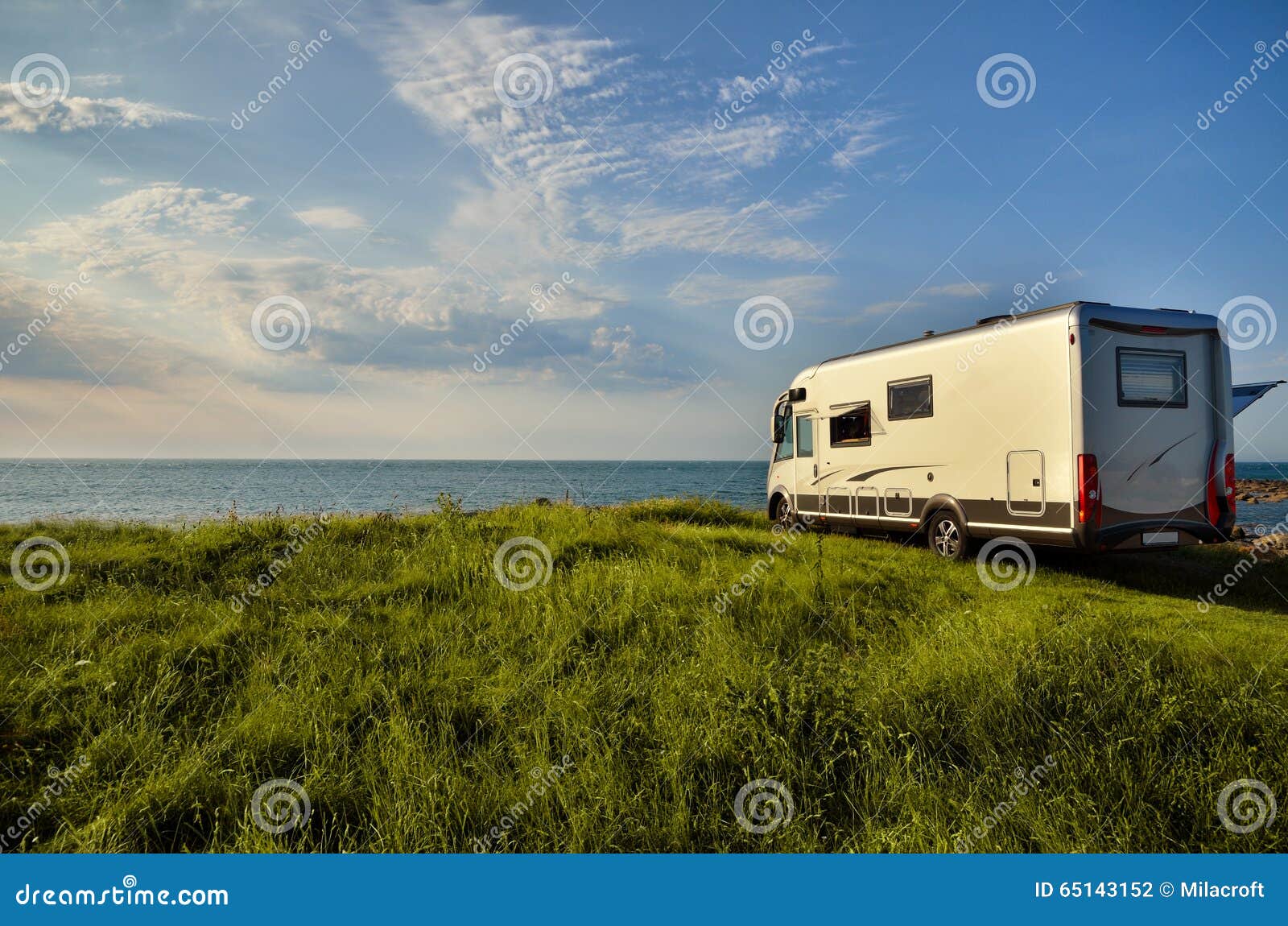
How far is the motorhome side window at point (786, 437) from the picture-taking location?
47.9ft

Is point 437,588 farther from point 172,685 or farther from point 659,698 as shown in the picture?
point 659,698

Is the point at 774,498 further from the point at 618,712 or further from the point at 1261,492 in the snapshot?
the point at 1261,492

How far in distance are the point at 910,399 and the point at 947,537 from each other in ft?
6.95

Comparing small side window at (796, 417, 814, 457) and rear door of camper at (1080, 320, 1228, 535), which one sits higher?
small side window at (796, 417, 814, 457)

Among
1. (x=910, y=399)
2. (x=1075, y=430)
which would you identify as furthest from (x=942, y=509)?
(x=1075, y=430)

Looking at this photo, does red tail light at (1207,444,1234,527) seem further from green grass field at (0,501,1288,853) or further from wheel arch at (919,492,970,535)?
wheel arch at (919,492,970,535)

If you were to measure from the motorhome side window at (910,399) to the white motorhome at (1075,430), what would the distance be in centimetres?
2

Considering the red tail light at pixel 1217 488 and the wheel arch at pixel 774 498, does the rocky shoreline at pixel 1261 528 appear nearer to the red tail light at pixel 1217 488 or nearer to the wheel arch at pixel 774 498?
the red tail light at pixel 1217 488

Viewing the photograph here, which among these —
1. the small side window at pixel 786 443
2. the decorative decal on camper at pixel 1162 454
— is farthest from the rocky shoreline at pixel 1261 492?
the decorative decal on camper at pixel 1162 454

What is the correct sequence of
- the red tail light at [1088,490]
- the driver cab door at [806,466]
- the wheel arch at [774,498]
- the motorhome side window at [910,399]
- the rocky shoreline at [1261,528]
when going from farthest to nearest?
the wheel arch at [774,498], the driver cab door at [806,466], the rocky shoreline at [1261,528], the motorhome side window at [910,399], the red tail light at [1088,490]

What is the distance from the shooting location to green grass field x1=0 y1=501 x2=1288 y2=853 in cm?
392

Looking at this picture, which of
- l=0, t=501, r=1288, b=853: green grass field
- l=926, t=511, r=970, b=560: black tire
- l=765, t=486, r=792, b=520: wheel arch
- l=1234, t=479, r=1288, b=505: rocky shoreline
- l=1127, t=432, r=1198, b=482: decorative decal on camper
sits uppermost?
l=1234, t=479, r=1288, b=505: rocky shoreline

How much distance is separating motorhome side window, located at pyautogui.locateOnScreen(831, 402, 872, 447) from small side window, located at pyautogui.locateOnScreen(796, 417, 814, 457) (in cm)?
66

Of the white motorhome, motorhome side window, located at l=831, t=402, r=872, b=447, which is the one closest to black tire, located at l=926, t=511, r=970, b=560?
the white motorhome
